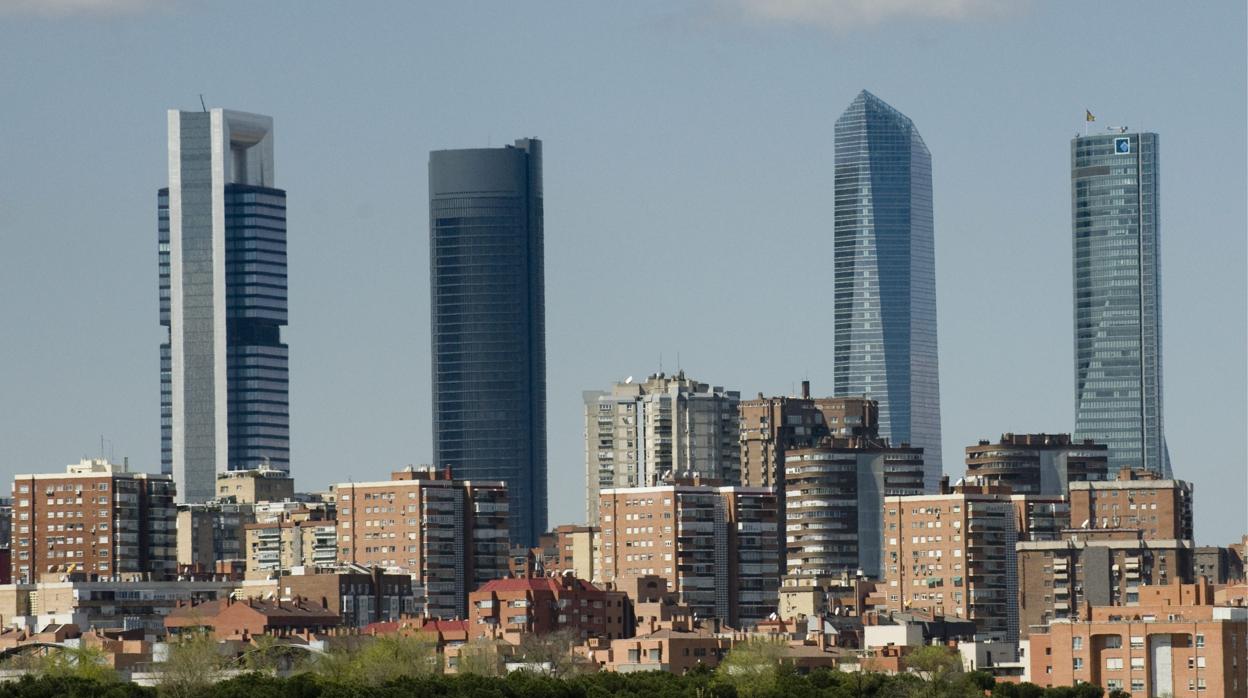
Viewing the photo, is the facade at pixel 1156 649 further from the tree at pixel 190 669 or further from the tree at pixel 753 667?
the tree at pixel 190 669

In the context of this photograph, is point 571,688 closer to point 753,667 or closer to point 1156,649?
point 753,667

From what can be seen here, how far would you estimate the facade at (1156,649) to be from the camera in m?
142

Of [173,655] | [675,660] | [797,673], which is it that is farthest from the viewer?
[675,660]

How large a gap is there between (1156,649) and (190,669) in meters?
43.7

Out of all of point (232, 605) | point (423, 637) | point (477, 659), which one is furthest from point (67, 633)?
point (477, 659)

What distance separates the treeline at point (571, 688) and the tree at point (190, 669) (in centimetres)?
24

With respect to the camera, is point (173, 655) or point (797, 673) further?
point (797, 673)

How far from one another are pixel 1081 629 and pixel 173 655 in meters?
42.0

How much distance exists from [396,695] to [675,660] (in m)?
54.1

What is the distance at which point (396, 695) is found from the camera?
401ft

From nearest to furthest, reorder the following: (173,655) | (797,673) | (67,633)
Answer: (173,655) < (797,673) < (67,633)

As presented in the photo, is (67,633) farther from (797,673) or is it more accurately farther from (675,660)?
(797,673)

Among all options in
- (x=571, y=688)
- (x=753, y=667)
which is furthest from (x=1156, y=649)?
(x=571, y=688)

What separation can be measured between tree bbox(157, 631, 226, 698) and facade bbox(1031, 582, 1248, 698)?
39069mm
